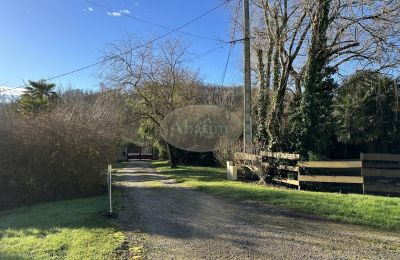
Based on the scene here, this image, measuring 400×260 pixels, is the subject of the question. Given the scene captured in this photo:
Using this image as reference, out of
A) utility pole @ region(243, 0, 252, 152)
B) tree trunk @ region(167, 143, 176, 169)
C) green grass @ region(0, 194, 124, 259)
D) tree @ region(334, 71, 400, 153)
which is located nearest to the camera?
green grass @ region(0, 194, 124, 259)

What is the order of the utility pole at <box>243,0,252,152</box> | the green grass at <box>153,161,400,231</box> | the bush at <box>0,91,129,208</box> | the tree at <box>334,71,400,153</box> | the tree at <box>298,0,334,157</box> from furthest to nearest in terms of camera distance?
the tree at <box>334,71,400,153</box>, the utility pole at <box>243,0,252,152</box>, the tree at <box>298,0,334,157</box>, the bush at <box>0,91,129,208</box>, the green grass at <box>153,161,400,231</box>

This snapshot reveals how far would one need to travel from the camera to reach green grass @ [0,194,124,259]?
7.07 m

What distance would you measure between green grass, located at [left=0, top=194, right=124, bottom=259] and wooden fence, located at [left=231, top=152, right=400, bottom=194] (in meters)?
7.33

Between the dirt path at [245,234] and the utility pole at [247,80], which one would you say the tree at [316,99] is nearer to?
the utility pole at [247,80]

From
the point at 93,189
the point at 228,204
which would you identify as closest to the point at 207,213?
the point at 228,204

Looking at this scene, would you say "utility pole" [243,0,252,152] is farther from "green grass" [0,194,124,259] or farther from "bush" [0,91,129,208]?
"green grass" [0,194,124,259]

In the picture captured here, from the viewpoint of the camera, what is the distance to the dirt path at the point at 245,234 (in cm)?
672

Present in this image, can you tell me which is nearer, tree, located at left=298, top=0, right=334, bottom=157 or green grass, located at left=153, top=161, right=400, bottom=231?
green grass, located at left=153, top=161, right=400, bottom=231

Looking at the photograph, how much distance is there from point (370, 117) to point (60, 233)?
67.7 ft

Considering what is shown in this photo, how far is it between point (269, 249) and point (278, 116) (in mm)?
12341

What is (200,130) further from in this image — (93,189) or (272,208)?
(272,208)

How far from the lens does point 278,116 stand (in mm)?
18719

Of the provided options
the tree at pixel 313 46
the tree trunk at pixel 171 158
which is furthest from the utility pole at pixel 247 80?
the tree trunk at pixel 171 158

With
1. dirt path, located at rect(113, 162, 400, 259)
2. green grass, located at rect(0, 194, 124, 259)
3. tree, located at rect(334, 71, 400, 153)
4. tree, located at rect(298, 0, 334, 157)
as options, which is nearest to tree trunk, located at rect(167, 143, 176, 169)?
tree, located at rect(334, 71, 400, 153)
